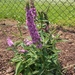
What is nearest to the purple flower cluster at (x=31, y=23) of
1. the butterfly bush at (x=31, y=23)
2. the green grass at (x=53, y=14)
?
the butterfly bush at (x=31, y=23)

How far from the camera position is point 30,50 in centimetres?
262

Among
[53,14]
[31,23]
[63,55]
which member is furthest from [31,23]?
[53,14]

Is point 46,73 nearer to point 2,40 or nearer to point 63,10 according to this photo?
point 2,40

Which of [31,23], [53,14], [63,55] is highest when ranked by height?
[31,23]

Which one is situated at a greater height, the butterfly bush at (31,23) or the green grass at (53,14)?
the butterfly bush at (31,23)

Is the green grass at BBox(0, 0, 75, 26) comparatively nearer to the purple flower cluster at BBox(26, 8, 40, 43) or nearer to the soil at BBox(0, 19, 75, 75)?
the soil at BBox(0, 19, 75, 75)

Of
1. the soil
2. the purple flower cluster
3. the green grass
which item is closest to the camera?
the purple flower cluster

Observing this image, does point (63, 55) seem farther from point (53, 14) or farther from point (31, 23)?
point (53, 14)

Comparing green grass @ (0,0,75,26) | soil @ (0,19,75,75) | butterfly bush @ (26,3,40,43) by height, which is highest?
butterfly bush @ (26,3,40,43)

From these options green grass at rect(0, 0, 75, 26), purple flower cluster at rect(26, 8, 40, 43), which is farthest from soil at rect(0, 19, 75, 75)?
green grass at rect(0, 0, 75, 26)

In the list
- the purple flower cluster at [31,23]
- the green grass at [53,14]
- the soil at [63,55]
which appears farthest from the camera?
the green grass at [53,14]

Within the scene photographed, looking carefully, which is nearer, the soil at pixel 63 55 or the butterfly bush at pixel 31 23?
the butterfly bush at pixel 31 23

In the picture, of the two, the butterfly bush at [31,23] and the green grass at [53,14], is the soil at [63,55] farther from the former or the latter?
the green grass at [53,14]

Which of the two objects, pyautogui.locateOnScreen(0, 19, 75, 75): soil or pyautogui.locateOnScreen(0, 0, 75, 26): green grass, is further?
pyautogui.locateOnScreen(0, 0, 75, 26): green grass
